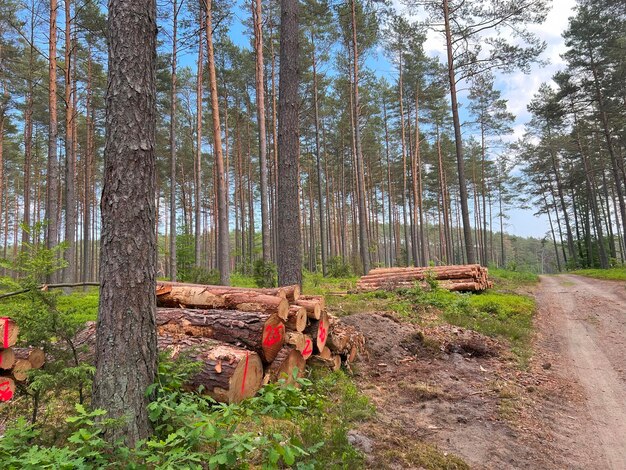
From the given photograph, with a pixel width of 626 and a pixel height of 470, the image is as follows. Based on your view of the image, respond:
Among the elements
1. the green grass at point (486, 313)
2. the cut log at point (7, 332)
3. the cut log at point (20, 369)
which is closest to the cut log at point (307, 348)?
the cut log at point (20, 369)

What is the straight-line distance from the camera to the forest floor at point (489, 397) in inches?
129

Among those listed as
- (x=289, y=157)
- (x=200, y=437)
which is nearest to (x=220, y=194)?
(x=289, y=157)

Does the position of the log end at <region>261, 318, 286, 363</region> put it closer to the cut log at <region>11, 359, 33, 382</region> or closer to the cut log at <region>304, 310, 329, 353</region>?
the cut log at <region>304, 310, 329, 353</region>

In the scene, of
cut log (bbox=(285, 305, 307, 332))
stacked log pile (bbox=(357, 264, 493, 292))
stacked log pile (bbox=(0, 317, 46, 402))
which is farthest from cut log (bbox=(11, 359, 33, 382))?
stacked log pile (bbox=(357, 264, 493, 292))

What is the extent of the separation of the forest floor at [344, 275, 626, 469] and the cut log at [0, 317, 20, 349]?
3554mm

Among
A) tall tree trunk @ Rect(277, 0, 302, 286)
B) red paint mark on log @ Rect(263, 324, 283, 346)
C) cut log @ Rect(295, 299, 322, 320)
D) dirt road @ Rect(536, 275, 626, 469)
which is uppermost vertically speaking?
tall tree trunk @ Rect(277, 0, 302, 286)

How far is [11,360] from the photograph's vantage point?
3.67m

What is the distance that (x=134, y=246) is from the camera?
109 inches

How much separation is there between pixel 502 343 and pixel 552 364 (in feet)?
3.26

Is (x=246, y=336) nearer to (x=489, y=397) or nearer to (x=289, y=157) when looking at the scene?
(x=489, y=397)

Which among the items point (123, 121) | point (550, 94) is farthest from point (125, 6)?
point (550, 94)

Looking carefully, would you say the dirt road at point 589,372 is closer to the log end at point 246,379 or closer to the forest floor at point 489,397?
the forest floor at point 489,397

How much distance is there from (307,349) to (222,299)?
1.48m

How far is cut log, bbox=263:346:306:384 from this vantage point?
14.1 feet
